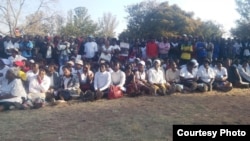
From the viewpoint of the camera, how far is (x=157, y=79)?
13055 mm

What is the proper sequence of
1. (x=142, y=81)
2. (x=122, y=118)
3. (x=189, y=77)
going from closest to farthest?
(x=122, y=118), (x=142, y=81), (x=189, y=77)

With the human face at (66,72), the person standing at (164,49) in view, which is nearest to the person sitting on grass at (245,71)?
the person standing at (164,49)

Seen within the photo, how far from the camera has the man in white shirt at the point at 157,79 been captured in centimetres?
1248

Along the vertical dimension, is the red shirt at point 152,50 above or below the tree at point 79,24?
below

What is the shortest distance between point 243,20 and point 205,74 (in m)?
25.2

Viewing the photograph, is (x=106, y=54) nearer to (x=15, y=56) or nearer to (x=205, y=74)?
(x=15, y=56)

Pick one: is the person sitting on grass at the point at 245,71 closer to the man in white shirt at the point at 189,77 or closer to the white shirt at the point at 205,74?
the white shirt at the point at 205,74

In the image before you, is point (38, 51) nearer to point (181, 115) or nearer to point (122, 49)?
point (122, 49)

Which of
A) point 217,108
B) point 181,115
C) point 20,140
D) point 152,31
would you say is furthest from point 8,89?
point 152,31

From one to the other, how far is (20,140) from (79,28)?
93.4ft

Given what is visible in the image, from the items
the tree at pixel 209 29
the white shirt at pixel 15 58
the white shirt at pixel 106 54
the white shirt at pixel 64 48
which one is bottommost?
the white shirt at pixel 15 58

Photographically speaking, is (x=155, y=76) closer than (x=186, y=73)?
Yes

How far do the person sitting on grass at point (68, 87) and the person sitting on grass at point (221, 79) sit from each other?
16.7ft

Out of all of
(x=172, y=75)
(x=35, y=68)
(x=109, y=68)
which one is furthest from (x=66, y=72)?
(x=172, y=75)
